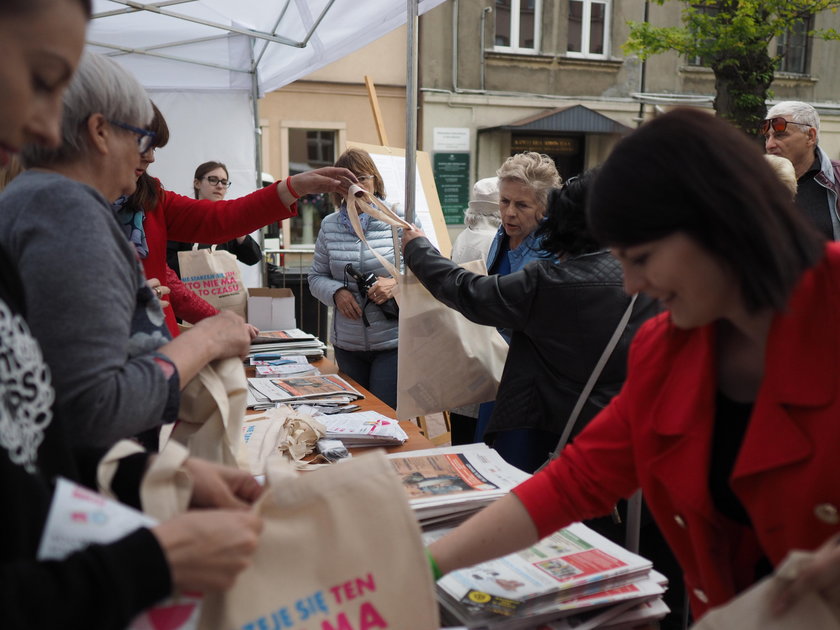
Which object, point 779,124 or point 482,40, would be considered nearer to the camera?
point 779,124

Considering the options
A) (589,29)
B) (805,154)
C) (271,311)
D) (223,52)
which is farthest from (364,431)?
(589,29)

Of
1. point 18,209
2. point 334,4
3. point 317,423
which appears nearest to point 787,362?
point 18,209

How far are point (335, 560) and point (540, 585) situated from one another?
478mm

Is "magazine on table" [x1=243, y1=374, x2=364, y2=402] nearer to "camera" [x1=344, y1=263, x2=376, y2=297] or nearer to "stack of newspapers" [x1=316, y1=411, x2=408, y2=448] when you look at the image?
"stack of newspapers" [x1=316, y1=411, x2=408, y2=448]

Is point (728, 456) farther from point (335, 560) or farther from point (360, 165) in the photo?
point (360, 165)

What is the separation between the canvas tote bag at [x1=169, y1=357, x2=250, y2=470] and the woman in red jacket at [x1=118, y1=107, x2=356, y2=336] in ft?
3.17

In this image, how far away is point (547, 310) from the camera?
216 centimetres

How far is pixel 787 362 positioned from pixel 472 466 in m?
0.91

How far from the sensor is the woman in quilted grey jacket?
3.43 meters

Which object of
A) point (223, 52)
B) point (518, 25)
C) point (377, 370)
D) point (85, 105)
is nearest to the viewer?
point (85, 105)

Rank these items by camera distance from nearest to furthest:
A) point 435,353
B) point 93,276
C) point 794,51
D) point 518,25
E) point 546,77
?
point 93,276, point 435,353, point 518,25, point 546,77, point 794,51

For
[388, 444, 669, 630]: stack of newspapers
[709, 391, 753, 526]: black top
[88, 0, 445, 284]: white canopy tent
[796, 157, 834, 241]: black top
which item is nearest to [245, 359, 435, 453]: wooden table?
[388, 444, 669, 630]: stack of newspapers

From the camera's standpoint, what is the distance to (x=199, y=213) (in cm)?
255

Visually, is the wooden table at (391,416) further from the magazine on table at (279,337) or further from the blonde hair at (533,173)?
the blonde hair at (533,173)
